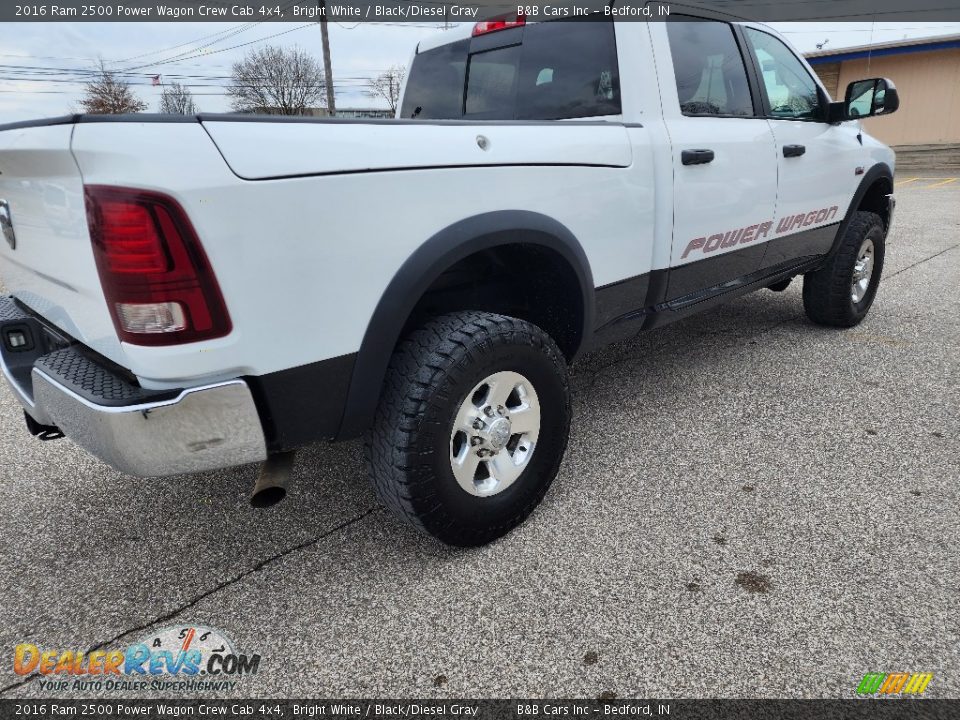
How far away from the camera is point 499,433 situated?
2164 millimetres

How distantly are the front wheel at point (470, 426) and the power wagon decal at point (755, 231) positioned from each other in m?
1.08

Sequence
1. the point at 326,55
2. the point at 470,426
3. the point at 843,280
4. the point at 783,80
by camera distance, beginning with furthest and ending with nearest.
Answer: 1. the point at 326,55
2. the point at 843,280
3. the point at 783,80
4. the point at 470,426

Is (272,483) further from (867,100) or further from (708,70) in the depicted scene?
(867,100)

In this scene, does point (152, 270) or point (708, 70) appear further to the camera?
point (708, 70)

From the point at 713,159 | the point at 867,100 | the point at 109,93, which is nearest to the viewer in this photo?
the point at 713,159

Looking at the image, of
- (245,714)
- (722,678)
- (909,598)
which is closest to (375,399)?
(245,714)

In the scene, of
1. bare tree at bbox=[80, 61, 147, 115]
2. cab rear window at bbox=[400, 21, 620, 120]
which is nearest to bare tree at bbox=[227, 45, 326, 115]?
bare tree at bbox=[80, 61, 147, 115]

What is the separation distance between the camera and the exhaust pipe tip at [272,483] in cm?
187

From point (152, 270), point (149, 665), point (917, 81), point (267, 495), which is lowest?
point (149, 665)

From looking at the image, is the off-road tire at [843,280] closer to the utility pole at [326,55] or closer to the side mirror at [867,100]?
the side mirror at [867,100]

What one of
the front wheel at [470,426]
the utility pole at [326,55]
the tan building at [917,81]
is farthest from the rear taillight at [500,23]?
the tan building at [917,81]

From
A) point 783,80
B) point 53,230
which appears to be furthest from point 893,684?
point 783,80

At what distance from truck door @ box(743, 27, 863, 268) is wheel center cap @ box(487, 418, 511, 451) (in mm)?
2098

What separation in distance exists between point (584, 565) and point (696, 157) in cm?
172
